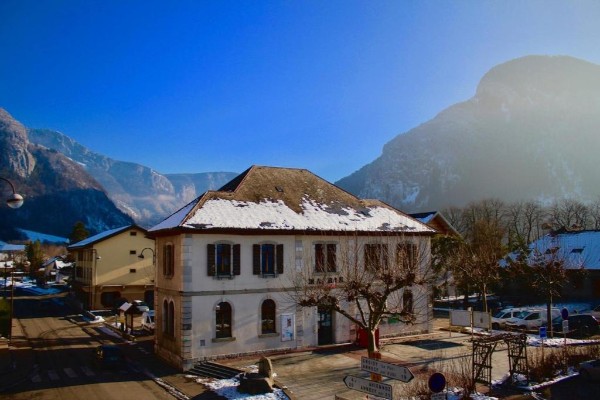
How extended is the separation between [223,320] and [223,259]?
3.44m

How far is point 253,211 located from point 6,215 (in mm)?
196425

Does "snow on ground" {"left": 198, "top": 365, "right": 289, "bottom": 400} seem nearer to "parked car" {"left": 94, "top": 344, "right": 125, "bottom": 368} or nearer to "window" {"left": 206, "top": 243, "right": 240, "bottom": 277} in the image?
"window" {"left": 206, "top": 243, "right": 240, "bottom": 277}

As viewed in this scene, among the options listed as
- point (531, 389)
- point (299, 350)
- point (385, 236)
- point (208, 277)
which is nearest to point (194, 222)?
point (208, 277)

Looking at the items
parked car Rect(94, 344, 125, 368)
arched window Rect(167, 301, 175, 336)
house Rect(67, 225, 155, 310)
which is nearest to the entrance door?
arched window Rect(167, 301, 175, 336)

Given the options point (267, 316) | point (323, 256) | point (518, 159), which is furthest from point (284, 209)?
point (518, 159)

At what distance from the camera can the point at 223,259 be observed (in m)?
27.3

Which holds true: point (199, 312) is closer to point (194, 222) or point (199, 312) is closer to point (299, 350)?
point (194, 222)

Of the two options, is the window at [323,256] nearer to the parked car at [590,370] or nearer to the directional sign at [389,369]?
the parked car at [590,370]

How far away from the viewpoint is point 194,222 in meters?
26.3

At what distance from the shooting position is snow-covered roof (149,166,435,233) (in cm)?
2768

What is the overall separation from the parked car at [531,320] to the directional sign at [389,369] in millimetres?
25823

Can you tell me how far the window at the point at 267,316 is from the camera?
28109 millimetres

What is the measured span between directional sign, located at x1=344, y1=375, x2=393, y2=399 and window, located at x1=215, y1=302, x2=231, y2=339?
15.1m

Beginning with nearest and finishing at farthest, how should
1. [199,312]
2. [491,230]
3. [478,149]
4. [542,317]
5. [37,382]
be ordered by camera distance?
1. [37,382]
2. [199,312]
3. [542,317]
4. [491,230]
5. [478,149]
